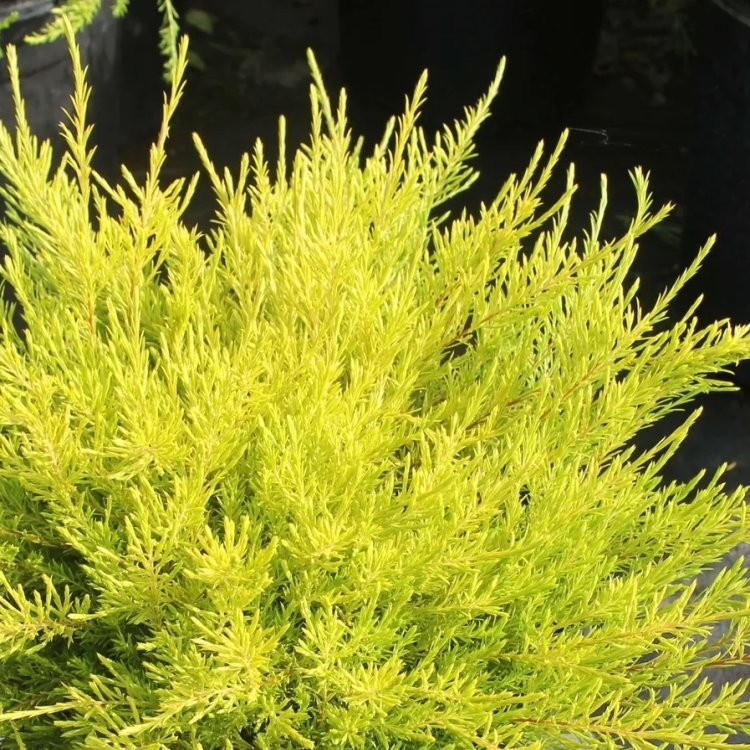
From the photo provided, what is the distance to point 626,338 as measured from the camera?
3.12 ft

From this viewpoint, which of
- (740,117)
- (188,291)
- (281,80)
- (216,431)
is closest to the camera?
(216,431)

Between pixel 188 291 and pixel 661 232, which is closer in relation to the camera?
pixel 188 291

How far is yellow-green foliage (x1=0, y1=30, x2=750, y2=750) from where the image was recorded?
801mm

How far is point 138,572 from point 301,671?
0.52ft

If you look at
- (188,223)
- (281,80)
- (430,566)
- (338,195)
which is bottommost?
(188,223)

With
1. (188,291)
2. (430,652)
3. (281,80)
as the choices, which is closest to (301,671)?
(430,652)

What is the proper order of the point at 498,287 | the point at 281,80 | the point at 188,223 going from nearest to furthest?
the point at 498,287 → the point at 188,223 → the point at 281,80

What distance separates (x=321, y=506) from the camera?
0.79m

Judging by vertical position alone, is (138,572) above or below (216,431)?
below

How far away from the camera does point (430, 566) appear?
0.81 m

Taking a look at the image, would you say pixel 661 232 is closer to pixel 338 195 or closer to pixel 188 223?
pixel 188 223

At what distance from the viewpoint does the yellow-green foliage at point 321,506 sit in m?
0.80

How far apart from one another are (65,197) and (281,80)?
7.04 ft

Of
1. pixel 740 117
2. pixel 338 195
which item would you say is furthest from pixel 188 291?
pixel 740 117
